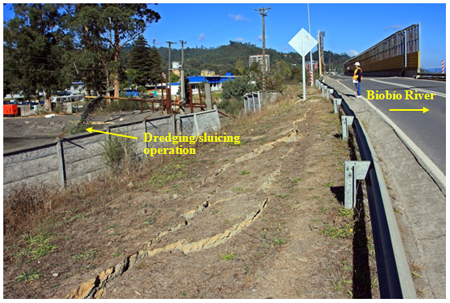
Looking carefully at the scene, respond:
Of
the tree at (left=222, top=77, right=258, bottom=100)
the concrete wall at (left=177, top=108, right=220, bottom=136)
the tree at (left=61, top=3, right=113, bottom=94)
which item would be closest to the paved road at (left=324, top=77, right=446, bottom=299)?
the concrete wall at (left=177, top=108, right=220, bottom=136)

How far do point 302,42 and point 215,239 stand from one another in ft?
51.9

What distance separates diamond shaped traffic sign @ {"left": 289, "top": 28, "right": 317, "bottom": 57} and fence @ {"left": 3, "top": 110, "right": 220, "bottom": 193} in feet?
30.0

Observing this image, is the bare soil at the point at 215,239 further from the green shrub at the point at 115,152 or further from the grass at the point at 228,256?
the green shrub at the point at 115,152

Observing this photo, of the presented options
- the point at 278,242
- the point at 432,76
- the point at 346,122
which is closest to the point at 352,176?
the point at 278,242

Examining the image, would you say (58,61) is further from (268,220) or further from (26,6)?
(268,220)

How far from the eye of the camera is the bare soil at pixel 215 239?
380cm

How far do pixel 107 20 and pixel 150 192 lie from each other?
49.4 meters

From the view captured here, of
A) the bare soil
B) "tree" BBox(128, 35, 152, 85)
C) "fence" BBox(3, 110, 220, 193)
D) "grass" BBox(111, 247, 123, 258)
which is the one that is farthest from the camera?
"tree" BBox(128, 35, 152, 85)

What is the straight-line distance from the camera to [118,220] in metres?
6.33

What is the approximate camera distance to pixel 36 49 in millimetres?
53500

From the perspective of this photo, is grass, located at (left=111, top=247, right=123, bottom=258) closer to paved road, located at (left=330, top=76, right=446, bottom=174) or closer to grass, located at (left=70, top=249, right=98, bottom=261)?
grass, located at (left=70, top=249, right=98, bottom=261)

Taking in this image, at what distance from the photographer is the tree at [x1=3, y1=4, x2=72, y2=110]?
52750mm

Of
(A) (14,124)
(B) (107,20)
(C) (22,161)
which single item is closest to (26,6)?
(B) (107,20)

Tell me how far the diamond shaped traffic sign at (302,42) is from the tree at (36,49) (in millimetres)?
42041
